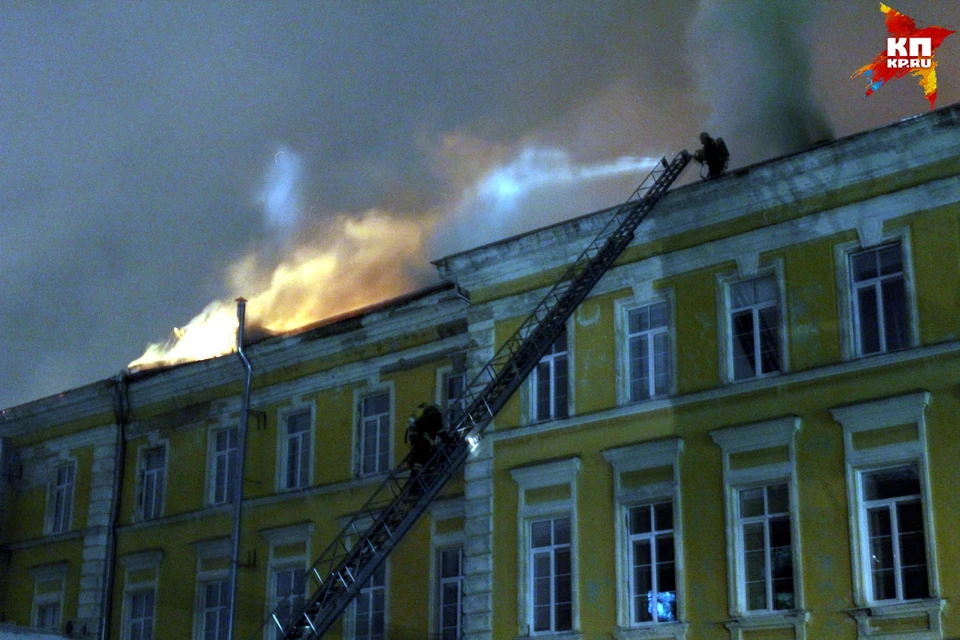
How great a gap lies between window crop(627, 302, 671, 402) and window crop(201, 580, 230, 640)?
386 inches

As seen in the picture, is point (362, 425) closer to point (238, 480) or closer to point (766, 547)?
point (238, 480)

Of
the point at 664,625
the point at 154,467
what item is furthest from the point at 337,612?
the point at 154,467

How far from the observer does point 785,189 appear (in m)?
21.4

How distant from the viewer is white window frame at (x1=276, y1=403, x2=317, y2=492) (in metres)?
28.0

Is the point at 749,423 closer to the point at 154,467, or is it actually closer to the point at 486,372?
the point at 486,372

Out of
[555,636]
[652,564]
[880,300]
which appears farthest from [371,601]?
[880,300]

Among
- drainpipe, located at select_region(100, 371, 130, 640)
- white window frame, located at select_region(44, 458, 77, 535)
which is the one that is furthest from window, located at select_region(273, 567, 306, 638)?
white window frame, located at select_region(44, 458, 77, 535)

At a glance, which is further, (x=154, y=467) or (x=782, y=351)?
(x=154, y=467)

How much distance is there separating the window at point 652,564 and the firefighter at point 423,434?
3.19 metres

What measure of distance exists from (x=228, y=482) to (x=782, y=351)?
1283cm

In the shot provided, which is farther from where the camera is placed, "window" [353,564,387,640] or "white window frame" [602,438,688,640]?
"window" [353,564,387,640]

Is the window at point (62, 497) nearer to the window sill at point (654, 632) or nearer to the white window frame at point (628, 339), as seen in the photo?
the white window frame at point (628, 339)

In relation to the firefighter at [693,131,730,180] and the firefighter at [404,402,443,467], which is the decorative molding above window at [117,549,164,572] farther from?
the firefighter at [693,131,730,180]

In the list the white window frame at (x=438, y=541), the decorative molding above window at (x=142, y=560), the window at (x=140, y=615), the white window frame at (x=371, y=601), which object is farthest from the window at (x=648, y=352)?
the window at (x=140, y=615)
